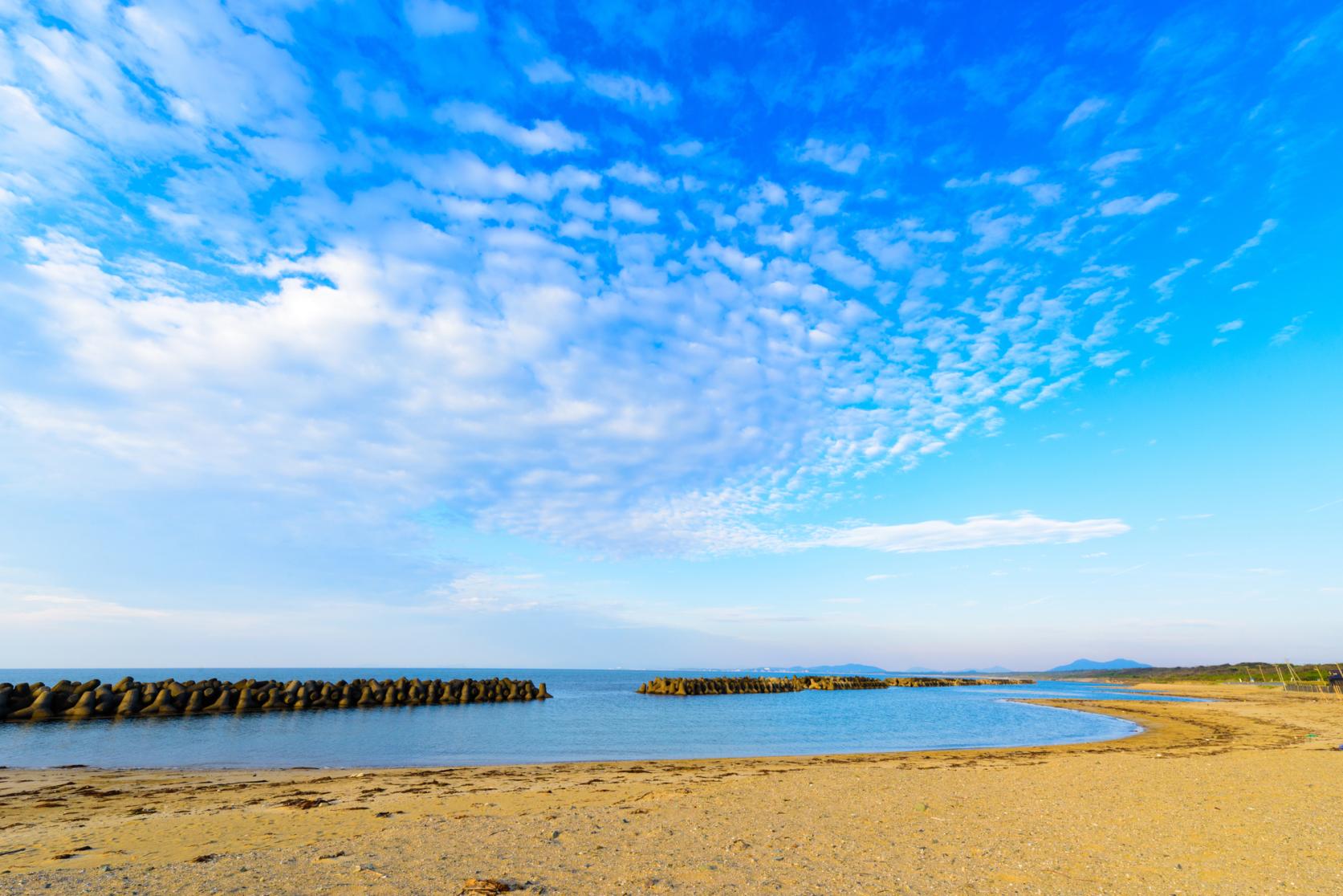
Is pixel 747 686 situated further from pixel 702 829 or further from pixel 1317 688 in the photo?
A: pixel 702 829

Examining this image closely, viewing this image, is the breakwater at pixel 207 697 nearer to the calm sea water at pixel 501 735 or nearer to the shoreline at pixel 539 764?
the calm sea water at pixel 501 735

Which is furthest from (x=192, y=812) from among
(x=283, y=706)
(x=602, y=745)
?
(x=283, y=706)

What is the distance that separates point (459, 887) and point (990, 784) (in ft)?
44.8

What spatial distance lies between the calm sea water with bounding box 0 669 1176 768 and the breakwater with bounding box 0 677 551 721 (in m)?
3.31

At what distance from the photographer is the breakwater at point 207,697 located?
1533 inches

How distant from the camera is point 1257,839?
1007 cm

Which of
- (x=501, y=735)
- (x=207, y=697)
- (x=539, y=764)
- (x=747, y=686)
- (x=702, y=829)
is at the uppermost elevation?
(x=207, y=697)

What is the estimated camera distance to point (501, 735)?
33094 mm

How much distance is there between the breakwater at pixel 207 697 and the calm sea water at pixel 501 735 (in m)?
3.31

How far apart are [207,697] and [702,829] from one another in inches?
1896

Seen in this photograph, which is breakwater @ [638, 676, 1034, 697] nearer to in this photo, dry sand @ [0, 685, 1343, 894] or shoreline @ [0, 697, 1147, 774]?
shoreline @ [0, 697, 1147, 774]

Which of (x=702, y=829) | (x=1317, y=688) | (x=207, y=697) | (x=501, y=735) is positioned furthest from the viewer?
(x=1317, y=688)

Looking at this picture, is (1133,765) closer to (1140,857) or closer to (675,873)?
(1140,857)

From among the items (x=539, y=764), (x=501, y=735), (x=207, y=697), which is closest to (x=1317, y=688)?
(x=501, y=735)
